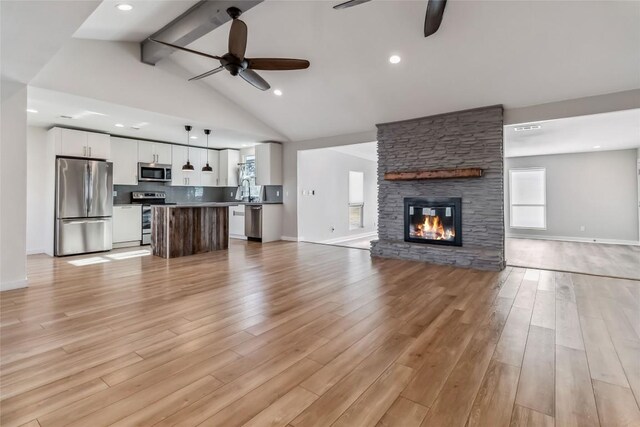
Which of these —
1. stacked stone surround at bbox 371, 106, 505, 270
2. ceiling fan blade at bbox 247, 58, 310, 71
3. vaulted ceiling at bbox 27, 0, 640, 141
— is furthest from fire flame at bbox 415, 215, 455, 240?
ceiling fan blade at bbox 247, 58, 310, 71

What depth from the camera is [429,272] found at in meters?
4.40

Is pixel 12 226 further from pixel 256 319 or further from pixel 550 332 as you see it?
pixel 550 332

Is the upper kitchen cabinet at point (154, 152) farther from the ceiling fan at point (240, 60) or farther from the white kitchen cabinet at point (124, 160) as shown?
the ceiling fan at point (240, 60)

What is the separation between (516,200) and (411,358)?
899cm

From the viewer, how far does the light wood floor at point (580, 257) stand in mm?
4676

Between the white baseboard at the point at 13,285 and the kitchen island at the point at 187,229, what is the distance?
2006 mm

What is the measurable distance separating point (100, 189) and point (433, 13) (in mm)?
6472

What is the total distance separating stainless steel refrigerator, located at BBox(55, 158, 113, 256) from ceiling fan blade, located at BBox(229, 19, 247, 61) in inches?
178

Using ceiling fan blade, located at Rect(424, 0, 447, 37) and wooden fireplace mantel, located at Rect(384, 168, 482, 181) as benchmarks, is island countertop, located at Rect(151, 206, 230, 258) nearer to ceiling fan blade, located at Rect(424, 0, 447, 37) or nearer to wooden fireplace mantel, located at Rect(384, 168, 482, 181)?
wooden fireplace mantel, located at Rect(384, 168, 482, 181)

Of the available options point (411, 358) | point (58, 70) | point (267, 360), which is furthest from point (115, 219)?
point (411, 358)

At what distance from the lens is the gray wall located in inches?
297

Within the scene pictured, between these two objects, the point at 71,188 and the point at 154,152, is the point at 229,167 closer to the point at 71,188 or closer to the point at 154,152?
the point at 154,152

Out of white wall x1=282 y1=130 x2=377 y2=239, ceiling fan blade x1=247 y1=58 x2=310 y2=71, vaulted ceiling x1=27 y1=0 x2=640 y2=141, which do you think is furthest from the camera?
white wall x1=282 y1=130 x2=377 y2=239

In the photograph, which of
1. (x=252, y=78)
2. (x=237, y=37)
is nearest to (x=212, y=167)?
(x=252, y=78)
